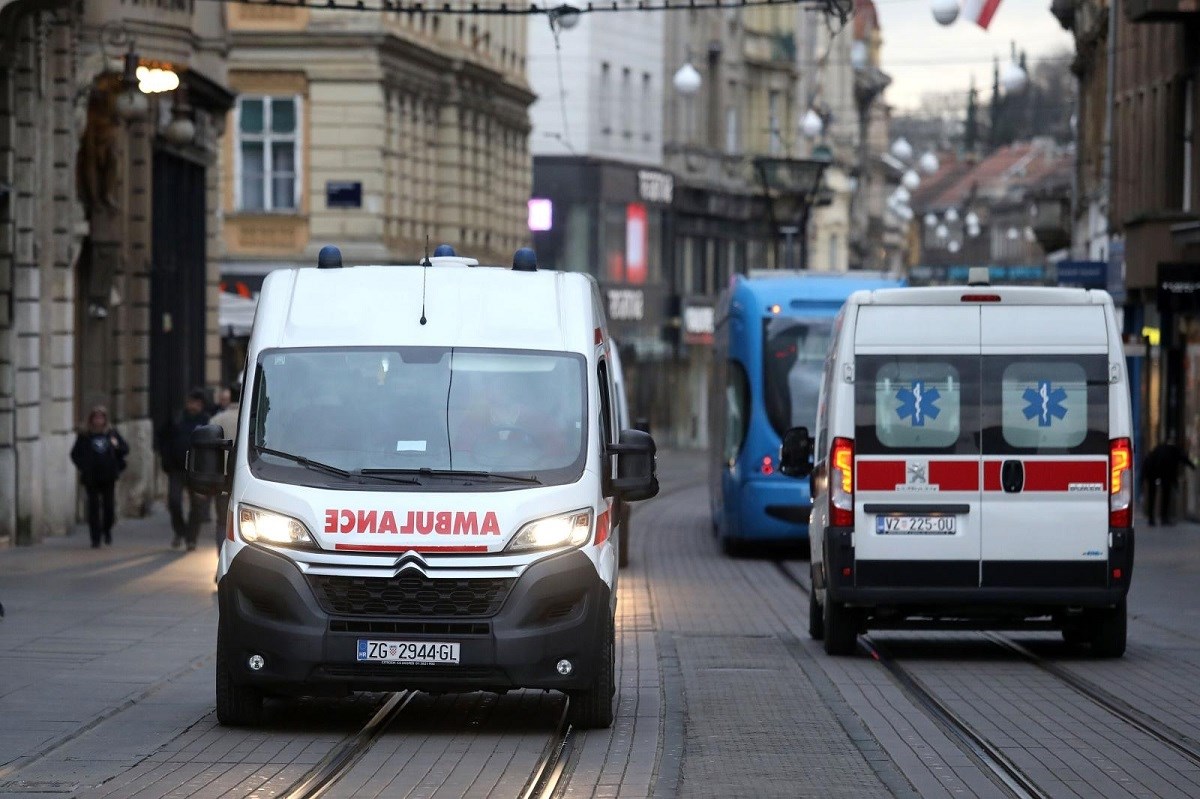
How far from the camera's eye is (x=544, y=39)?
76.6 m

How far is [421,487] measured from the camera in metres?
12.5

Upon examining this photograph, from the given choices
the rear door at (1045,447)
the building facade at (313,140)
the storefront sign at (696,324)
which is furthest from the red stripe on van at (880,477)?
the storefront sign at (696,324)

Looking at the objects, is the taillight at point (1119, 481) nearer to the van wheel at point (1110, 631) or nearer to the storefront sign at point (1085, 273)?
the van wheel at point (1110, 631)

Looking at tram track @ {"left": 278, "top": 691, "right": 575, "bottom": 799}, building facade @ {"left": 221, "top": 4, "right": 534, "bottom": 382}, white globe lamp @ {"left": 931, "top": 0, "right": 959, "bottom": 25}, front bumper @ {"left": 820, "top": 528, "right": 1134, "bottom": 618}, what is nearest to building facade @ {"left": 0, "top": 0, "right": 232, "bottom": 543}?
white globe lamp @ {"left": 931, "top": 0, "right": 959, "bottom": 25}

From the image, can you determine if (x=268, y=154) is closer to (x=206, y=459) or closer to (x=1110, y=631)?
(x=1110, y=631)

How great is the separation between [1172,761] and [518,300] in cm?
401

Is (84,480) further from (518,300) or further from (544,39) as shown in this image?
(544,39)

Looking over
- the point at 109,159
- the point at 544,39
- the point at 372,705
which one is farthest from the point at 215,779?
the point at 544,39

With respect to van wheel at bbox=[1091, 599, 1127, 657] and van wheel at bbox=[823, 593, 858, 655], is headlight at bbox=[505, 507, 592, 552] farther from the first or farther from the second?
van wheel at bbox=[1091, 599, 1127, 657]

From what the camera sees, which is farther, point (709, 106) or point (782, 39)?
point (782, 39)

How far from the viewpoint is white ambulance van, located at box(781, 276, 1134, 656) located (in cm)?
1659

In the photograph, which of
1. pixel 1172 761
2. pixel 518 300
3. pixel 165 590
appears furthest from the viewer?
pixel 165 590

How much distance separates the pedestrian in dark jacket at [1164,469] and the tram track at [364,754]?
26119 millimetres

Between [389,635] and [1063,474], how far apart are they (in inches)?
230
